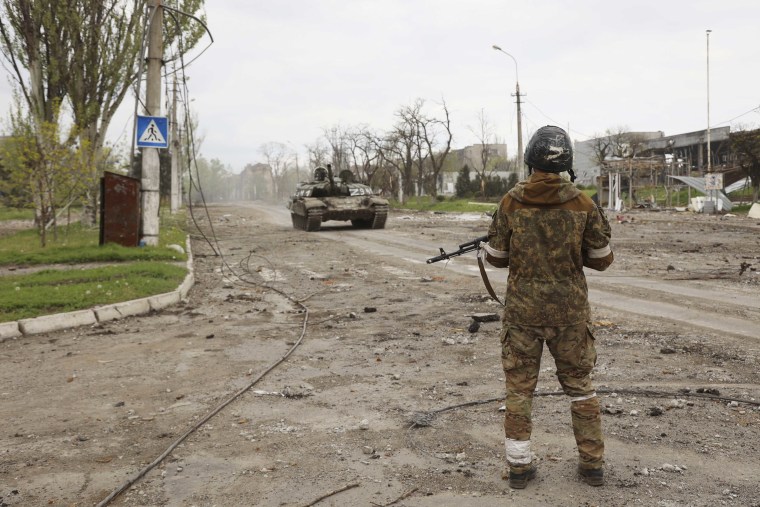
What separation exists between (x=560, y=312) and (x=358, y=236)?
1835 cm

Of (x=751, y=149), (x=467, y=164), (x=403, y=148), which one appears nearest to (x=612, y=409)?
(x=751, y=149)

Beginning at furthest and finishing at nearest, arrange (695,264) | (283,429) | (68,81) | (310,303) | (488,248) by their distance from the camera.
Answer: (68,81)
(695,264)
(310,303)
(283,429)
(488,248)

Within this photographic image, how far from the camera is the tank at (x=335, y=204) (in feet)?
79.0

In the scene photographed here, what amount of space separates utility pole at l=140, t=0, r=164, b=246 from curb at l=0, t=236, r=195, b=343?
499 centimetres

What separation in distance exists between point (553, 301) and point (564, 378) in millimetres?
417

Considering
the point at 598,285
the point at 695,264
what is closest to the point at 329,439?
the point at 598,285

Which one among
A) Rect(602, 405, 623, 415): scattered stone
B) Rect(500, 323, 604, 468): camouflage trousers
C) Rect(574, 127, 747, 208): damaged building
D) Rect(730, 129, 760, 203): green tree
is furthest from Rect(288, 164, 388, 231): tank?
Rect(500, 323, 604, 468): camouflage trousers

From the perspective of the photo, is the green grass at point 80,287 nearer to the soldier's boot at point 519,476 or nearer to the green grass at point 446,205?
the soldier's boot at point 519,476

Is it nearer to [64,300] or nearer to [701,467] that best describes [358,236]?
[64,300]

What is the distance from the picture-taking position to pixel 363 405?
4965 millimetres

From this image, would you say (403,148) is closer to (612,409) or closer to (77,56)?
(77,56)

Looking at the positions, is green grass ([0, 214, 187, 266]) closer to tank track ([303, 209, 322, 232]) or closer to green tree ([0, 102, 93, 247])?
green tree ([0, 102, 93, 247])

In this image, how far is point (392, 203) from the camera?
52.8 metres

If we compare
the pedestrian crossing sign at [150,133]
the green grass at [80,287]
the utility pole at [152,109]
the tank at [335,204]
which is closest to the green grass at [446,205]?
the tank at [335,204]
